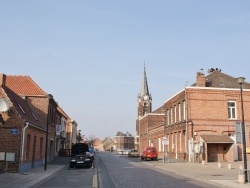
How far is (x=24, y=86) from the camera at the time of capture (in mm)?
35375

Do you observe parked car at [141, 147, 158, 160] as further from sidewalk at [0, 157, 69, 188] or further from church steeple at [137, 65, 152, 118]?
church steeple at [137, 65, 152, 118]

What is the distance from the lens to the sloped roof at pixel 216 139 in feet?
130

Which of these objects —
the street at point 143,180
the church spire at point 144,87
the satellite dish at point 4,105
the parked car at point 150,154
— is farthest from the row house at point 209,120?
the church spire at point 144,87

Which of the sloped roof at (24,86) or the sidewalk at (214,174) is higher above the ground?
the sloped roof at (24,86)

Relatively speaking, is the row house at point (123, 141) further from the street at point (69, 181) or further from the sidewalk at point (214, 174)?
the street at point (69, 181)

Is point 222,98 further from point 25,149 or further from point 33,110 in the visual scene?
point 25,149

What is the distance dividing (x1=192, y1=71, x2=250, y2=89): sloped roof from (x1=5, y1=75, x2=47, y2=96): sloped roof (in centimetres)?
2237

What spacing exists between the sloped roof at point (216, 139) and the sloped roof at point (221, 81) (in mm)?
7649

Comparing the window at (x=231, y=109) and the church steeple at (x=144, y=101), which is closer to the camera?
the window at (x=231, y=109)

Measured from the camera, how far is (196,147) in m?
41.0

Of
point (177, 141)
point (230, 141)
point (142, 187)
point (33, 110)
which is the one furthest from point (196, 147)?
point (142, 187)

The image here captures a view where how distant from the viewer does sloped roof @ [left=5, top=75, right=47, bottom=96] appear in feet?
113

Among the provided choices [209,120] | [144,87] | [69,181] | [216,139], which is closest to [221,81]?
[209,120]

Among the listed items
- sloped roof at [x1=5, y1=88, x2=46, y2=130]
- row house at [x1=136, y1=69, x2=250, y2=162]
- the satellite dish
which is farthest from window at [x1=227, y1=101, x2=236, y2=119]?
the satellite dish
